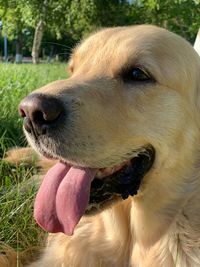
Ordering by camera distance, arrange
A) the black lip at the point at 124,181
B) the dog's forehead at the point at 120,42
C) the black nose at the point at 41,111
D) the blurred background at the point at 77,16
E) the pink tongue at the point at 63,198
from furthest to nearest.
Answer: the blurred background at the point at 77,16, the dog's forehead at the point at 120,42, the black lip at the point at 124,181, the pink tongue at the point at 63,198, the black nose at the point at 41,111

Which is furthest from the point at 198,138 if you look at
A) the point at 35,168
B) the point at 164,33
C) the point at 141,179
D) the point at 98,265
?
the point at 35,168

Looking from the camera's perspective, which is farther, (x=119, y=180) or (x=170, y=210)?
(x=170, y=210)

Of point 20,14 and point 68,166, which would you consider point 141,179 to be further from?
point 20,14

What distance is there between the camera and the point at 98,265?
2.98m

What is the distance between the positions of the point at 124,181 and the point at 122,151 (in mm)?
190

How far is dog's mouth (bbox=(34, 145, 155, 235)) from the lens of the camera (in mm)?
2645

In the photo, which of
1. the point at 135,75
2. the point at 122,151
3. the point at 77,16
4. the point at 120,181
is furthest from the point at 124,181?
the point at 77,16

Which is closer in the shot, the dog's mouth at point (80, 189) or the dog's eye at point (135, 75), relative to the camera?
the dog's mouth at point (80, 189)

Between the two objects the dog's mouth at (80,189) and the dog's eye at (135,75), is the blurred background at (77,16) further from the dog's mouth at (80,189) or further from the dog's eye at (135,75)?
the dog's mouth at (80,189)

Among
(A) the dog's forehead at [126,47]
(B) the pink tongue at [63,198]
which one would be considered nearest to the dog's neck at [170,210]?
(B) the pink tongue at [63,198]

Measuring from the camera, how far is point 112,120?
8.71 ft

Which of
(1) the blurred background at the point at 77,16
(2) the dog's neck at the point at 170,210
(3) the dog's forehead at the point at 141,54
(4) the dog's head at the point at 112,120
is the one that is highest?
(3) the dog's forehead at the point at 141,54

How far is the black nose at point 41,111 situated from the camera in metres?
2.35

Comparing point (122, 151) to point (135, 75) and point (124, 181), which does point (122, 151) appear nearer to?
point (124, 181)
